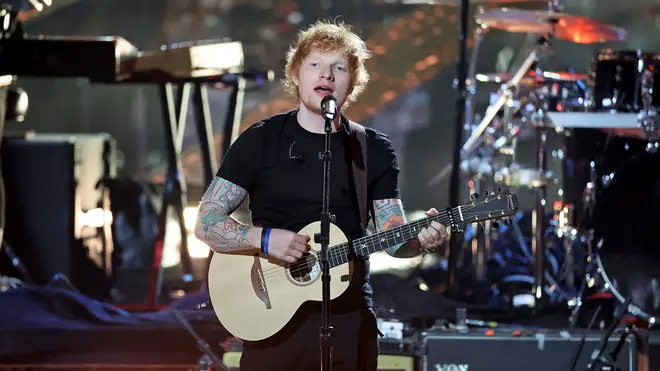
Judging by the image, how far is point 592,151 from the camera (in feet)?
22.2

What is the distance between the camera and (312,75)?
11.1 feet

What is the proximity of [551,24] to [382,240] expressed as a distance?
4144 millimetres

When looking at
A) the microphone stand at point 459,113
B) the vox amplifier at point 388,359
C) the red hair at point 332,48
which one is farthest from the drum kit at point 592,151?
the red hair at point 332,48

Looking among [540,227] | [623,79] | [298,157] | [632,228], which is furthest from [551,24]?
[298,157]

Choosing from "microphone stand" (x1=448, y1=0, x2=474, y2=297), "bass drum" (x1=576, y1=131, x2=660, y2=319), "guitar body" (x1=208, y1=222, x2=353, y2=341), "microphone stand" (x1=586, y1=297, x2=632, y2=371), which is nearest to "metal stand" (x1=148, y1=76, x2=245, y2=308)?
"microphone stand" (x1=448, y1=0, x2=474, y2=297)

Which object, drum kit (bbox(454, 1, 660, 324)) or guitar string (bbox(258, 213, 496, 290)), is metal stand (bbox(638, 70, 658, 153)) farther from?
guitar string (bbox(258, 213, 496, 290))

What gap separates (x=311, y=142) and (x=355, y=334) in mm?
712

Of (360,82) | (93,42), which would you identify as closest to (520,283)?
(93,42)

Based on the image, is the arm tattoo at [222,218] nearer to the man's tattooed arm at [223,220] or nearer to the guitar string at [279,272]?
the man's tattooed arm at [223,220]

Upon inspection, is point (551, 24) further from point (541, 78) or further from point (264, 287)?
point (264, 287)

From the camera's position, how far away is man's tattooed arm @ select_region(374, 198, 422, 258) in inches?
136

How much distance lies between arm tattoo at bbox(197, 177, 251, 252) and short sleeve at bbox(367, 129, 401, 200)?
487 mm

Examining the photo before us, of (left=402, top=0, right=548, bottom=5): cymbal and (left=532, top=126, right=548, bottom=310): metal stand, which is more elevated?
(left=402, top=0, right=548, bottom=5): cymbal

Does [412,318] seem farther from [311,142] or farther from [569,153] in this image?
[311,142]
